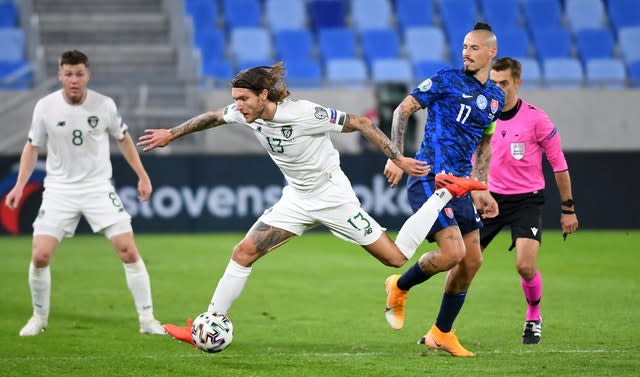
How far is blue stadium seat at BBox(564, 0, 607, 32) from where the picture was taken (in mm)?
27453

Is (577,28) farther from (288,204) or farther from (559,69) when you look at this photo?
(288,204)

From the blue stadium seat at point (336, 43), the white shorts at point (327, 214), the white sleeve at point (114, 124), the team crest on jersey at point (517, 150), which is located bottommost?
the blue stadium seat at point (336, 43)

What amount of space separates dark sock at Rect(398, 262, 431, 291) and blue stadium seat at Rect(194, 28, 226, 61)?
56.4 feet

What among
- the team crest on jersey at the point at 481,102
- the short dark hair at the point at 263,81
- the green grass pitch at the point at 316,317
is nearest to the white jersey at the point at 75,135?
the green grass pitch at the point at 316,317

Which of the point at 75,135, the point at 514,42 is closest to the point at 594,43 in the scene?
the point at 514,42

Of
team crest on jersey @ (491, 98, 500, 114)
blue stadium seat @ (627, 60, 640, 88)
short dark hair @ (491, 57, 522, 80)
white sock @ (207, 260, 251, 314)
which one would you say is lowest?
blue stadium seat @ (627, 60, 640, 88)

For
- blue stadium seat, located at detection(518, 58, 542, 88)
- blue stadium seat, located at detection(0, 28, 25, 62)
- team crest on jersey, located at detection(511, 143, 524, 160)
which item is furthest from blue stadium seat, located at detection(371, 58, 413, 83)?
team crest on jersey, located at detection(511, 143, 524, 160)

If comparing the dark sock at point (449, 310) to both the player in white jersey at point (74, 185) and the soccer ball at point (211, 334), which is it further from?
the player in white jersey at point (74, 185)

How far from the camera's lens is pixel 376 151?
21094mm

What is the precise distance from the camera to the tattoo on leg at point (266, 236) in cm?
809

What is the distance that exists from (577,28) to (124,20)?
1073cm

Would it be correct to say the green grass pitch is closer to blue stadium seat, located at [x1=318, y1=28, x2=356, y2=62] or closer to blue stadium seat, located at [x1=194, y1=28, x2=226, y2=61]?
blue stadium seat, located at [x1=194, y1=28, x2=226, y2=61]

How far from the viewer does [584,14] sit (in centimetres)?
2750

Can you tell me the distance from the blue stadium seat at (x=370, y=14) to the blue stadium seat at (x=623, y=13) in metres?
5.52
